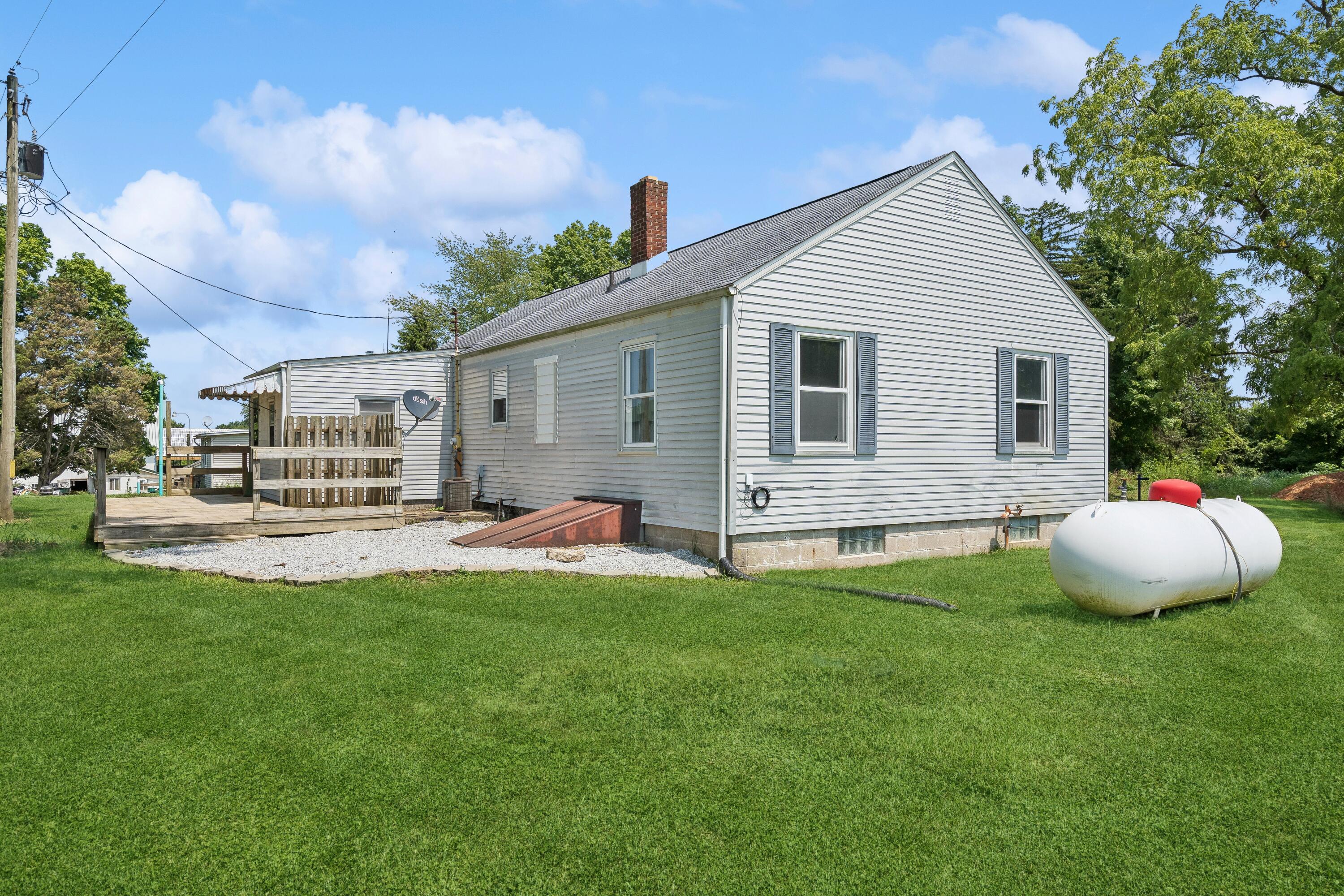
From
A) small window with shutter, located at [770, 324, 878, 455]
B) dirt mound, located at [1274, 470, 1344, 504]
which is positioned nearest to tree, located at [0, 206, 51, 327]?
small window with shutter, located at [770, 324, 878, 455]

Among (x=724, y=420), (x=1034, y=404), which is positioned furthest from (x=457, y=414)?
(x=1034, y=404)

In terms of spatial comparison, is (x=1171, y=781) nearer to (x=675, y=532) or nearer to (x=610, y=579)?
(x=610, y=579)

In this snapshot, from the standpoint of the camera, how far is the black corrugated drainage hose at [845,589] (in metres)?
7.81

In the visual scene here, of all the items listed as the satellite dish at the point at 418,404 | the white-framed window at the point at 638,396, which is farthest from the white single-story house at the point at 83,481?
the white-framed window at the point at 638,396

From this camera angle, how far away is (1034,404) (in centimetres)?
1340

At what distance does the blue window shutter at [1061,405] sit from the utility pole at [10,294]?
1770 centimetres

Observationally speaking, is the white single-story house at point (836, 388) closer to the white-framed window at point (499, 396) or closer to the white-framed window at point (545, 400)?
the white-framed window at point (545, 400)

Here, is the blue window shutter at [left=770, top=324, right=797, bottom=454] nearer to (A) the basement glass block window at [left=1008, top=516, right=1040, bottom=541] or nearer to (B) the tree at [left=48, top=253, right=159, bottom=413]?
(A) the basement glass block window at [left=1008, top=516, right=1040, bottom=541]

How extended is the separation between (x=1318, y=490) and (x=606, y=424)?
21.6 m

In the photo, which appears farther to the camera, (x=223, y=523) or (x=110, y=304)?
(x=110, y=304)

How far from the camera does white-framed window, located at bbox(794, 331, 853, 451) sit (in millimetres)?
10867

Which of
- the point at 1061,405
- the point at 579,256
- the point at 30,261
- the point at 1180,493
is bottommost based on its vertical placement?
the point at 1180,493

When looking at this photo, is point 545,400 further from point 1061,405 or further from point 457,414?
point 1061,405

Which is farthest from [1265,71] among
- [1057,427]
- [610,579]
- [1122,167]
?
[610,579]
